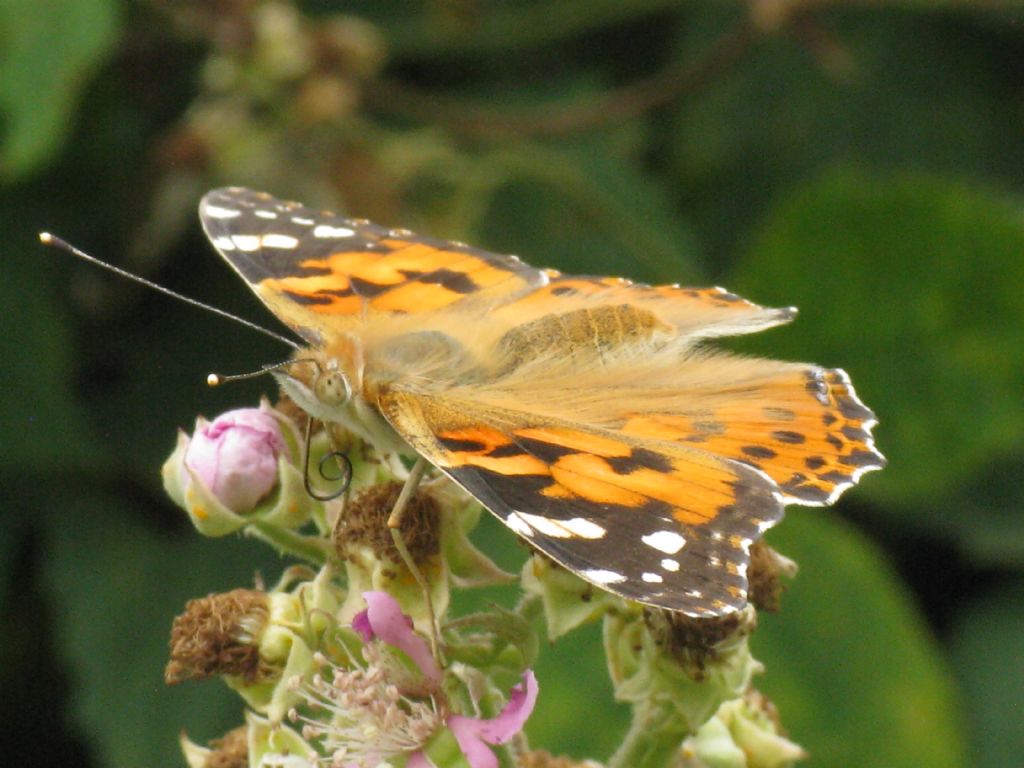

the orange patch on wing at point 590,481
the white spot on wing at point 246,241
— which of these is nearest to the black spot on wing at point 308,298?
the white spot on wing at point 246,241

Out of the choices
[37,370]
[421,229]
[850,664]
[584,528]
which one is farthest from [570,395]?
[37,370]

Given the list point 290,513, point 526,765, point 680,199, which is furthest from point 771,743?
point 680,199

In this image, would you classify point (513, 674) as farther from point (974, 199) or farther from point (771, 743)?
point (974, 199)

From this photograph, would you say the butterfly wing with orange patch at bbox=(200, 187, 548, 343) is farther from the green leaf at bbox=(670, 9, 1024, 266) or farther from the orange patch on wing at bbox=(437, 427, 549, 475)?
the green leaf at bbox=(670, 9, 1024, 266)

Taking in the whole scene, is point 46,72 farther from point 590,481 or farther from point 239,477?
point 590,481

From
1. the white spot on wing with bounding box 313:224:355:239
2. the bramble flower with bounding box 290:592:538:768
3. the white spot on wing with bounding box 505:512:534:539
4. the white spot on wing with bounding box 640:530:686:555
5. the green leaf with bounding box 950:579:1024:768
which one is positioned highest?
the white spot on wing with bounding box 640:530:686:555

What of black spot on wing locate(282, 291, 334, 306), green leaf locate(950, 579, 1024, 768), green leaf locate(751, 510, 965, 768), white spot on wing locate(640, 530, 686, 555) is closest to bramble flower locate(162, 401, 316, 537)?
black spot on wing locate(282, 291, 334, 306)
